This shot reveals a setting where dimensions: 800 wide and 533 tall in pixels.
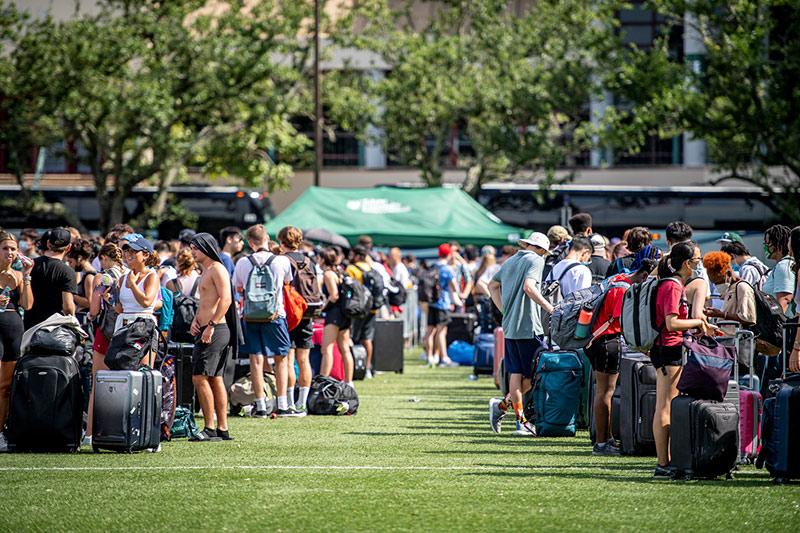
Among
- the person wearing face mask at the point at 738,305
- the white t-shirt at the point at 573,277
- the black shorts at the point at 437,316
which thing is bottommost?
the black shorts at the point at 437,316

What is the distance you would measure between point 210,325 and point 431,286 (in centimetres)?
1166

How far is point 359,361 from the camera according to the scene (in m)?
20.5

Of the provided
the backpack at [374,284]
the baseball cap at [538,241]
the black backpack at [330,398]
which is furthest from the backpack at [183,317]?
the backpack at [374,284]

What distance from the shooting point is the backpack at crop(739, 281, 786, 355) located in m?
11.8

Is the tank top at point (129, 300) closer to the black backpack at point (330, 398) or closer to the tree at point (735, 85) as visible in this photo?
the black backpack at point (330, 398)

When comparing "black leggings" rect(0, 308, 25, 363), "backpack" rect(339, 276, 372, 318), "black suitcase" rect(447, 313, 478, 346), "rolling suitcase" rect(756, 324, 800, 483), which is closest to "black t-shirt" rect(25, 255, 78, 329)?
"black leggings" rect(0, 308, 25, 363)

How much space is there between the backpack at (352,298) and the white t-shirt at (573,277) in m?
4.64

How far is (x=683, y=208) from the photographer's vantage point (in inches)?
1528

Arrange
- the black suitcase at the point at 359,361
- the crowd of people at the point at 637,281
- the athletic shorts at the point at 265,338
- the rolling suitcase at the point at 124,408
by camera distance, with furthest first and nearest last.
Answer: the black suitcase at the point at 359,361 → the athletic shorts at the point at 265,338 → the rolling suitcase at the point at 124,408 → the crowd of people at the point at 637,281

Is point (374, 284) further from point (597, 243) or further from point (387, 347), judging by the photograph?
point (597, 243)

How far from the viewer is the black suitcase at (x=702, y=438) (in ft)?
32.8

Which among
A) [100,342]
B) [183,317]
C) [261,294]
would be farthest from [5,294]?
[261,294]

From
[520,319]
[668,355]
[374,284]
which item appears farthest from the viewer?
[374,284]

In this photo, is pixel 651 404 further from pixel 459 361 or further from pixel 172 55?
pixel 172 55
